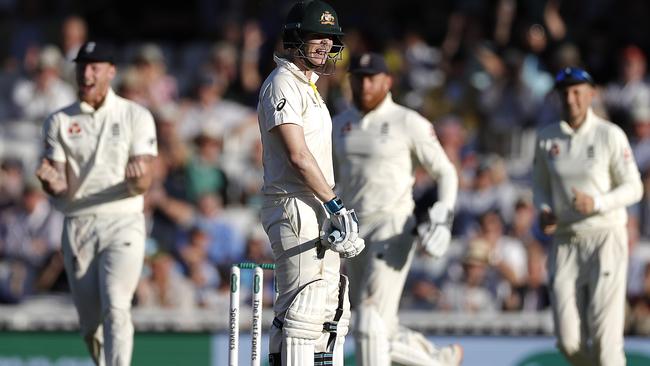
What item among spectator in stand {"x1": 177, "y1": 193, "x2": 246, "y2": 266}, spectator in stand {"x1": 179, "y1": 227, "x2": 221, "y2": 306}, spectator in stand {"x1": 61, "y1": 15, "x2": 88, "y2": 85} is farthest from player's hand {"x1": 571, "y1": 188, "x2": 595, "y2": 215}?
spectator in stand {"x1": 61, "y1": 15, "x2": 88, "y2": 85}

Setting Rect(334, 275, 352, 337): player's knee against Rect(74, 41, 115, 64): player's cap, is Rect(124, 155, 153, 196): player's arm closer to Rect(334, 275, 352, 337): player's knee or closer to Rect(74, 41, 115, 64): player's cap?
Rect(74, 41, 115, 64): player's cap

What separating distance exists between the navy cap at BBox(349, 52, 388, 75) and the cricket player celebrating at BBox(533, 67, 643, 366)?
1.23 meters

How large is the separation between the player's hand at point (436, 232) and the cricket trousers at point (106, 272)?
1858 millimetres

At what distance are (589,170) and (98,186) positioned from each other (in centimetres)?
332

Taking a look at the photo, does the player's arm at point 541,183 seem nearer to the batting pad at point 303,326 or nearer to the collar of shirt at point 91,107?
the batting pad at point 303,326

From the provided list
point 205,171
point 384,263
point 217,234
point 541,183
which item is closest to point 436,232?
point 384,263

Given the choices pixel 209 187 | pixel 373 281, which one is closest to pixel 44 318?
pixel 209 187

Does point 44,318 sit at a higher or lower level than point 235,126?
lower

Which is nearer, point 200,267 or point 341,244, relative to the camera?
point 341,244

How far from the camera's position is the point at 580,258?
10.0m

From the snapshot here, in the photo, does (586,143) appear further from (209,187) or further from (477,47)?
(477,47)

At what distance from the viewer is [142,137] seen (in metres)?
9.45

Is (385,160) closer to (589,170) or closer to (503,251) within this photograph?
(589,170)

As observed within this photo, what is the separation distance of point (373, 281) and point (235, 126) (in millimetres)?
5575
